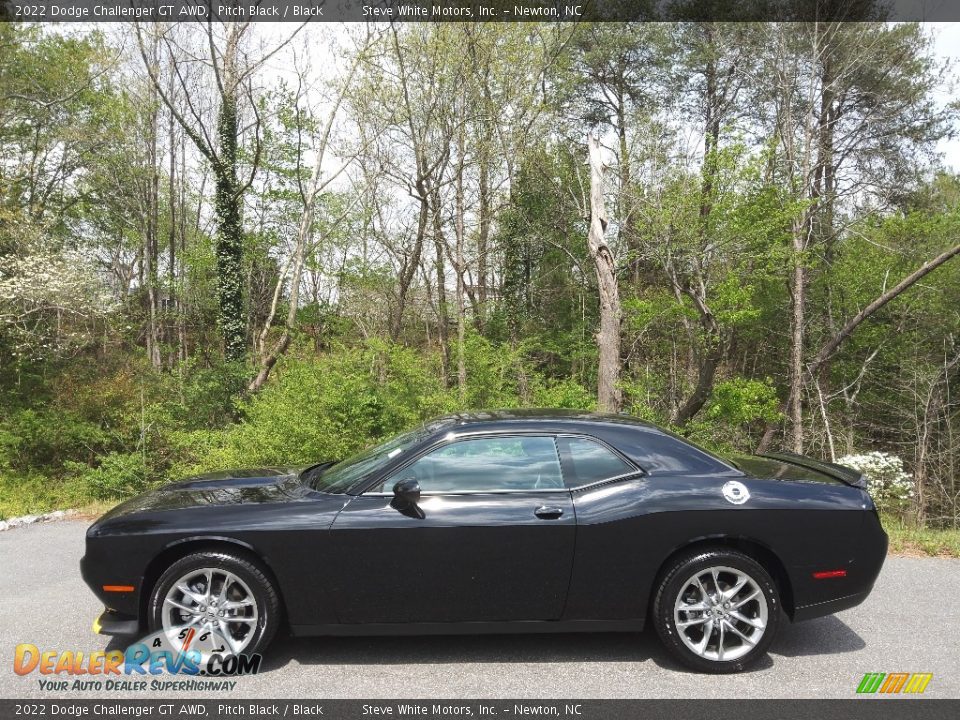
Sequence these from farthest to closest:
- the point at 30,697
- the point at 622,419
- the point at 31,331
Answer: the point at 31,331 < the point at 622,419 < the point at 30,697

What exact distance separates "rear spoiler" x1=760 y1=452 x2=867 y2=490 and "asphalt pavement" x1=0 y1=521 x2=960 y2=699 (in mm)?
975

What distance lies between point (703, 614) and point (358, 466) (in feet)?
7.18

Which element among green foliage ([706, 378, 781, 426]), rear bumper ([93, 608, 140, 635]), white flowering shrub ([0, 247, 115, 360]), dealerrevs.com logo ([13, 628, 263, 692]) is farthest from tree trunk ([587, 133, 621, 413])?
white flowering shrub ([0, 247, 115, 360])

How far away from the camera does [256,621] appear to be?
341 centimetres

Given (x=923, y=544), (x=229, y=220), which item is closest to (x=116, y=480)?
(x=229, y=220)

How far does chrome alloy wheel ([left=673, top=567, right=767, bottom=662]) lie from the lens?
3.42 metres

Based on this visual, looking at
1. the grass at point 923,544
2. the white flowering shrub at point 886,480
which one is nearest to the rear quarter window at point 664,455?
the grass at point 923,544

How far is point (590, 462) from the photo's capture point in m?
3.66

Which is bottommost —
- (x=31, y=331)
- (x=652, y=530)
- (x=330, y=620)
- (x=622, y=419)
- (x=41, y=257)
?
(x=330, y=620)

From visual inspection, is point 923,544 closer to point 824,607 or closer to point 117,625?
point 824,607

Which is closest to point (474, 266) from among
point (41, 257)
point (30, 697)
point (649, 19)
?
point (649, 19)

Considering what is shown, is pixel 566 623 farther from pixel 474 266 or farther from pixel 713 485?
pixel 474 266

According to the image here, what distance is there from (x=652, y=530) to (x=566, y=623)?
70 cm

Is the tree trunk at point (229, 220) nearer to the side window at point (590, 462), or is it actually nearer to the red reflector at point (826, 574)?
the side window at point (590, 462)
